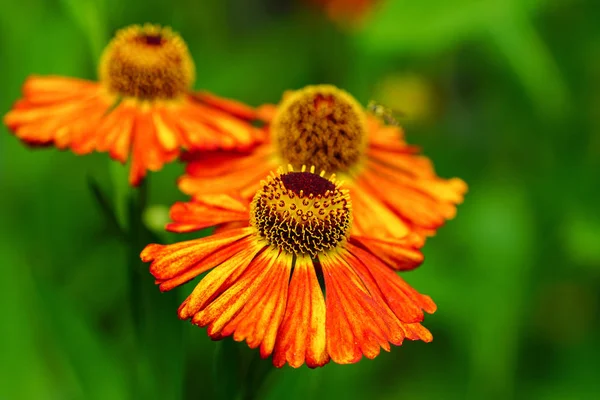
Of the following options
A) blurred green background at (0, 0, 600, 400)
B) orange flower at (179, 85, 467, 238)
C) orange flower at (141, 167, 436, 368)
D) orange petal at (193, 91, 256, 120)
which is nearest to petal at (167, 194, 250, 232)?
orange flower at (141, 167, 436, 368)

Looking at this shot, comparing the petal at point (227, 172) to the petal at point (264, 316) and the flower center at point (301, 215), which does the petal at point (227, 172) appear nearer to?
the flower center at point (301, 215)

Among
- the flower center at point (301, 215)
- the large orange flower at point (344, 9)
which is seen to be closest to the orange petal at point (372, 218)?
the flower center at point (301, 215)

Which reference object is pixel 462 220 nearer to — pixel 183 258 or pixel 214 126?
pixel 214 126

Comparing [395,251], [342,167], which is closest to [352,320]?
[395,251]

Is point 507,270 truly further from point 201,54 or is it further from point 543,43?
point 201,54

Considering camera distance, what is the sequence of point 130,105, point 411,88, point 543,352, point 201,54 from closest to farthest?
1. point 130,105
2. point 543,352
3. point 201,54
4. point 411,88

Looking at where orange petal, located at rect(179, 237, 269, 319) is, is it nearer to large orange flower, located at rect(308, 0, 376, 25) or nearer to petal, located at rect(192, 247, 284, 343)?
petal, located at rect(192, 247, 284, 343)

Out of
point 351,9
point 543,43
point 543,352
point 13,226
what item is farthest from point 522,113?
point 13,226
